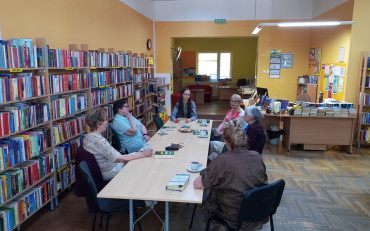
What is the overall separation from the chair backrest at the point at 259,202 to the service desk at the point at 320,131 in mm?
3873

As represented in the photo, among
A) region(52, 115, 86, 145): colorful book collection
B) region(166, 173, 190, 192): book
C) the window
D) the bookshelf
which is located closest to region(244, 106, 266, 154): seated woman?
region(166, 173, 190, 192): book

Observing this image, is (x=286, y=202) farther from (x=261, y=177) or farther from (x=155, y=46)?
(x=155, y=46)

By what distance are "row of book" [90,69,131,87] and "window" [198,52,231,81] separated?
8.73 m

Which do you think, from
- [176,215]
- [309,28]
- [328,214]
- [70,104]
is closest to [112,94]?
[70,104]

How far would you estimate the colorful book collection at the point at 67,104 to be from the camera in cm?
374

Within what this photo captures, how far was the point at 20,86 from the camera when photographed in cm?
308

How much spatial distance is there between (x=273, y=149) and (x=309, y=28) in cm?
503

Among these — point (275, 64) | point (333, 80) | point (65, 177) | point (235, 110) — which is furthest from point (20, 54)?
point (275, 64)

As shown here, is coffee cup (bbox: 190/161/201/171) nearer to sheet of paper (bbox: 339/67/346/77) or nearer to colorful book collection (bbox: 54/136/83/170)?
colorful book collection (bbox: 54/136/83/170)

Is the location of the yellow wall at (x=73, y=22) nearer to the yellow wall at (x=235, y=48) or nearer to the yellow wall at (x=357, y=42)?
the yellow wall at (x=357, y=42)

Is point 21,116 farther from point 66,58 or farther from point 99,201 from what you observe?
point 99,201

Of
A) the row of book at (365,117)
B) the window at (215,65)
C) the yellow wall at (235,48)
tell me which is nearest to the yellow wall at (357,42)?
the row of book at (365,117)

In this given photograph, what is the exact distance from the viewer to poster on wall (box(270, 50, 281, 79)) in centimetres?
942

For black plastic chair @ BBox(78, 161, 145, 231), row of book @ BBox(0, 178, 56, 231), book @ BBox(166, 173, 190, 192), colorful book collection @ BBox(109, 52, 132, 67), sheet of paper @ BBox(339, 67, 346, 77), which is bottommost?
row of book @ BBox(0, 178, 56, 231)
